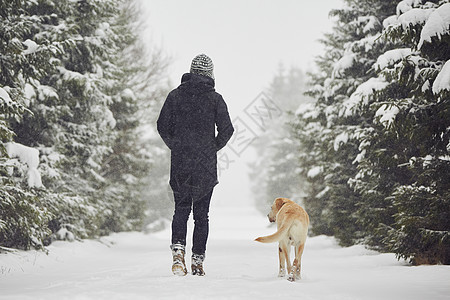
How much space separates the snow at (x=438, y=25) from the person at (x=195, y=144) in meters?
2.55

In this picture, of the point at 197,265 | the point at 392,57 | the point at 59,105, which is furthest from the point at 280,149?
the point at 197,265

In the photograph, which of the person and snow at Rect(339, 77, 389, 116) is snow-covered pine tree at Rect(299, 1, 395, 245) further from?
the person

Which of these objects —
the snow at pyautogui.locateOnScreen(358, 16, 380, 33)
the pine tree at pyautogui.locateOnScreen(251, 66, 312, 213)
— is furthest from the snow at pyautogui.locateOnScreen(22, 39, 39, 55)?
the pine tree at pyautogui.locateOnScreen(251, 66, 312, 213)

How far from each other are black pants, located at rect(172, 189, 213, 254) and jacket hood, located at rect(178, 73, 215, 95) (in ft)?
4.10

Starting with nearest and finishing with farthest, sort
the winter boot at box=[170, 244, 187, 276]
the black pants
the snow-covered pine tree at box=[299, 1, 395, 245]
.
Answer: the winter boot at box=[170, 244, 187, 276] → the black pants → the snow-covered pine tree at box=[299, 1, 395, 245]

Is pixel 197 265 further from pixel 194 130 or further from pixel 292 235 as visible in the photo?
pixel 194 130

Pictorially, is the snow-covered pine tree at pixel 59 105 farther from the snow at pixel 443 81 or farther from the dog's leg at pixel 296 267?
the snow at pixel 443 81

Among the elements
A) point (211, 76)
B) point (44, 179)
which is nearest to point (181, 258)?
point (211, 76)

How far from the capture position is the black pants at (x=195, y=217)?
194 inches

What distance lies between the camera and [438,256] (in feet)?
20.4

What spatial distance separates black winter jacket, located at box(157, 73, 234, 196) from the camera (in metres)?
4.95

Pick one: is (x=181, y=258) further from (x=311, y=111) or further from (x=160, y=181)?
(x=160, y=181)

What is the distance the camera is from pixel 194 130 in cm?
501

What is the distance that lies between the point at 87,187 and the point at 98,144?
1242 millimetres
